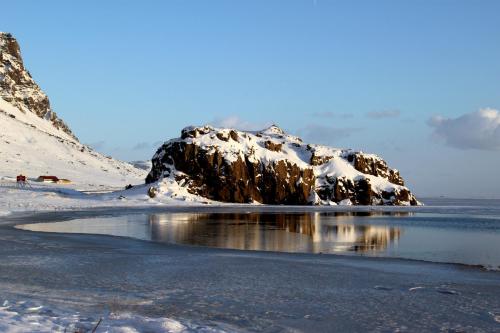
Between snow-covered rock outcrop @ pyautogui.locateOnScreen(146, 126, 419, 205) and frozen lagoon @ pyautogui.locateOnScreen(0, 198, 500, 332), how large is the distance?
77866 mm

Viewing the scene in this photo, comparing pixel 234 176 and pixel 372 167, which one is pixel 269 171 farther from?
pixel 372 167

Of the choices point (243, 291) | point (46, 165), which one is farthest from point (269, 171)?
point (243, 291)

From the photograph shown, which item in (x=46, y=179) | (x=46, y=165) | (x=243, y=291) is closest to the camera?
(x=243, y=291)

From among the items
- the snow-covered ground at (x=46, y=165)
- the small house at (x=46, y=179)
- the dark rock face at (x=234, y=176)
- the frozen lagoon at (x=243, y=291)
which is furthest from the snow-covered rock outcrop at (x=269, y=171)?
the frozen lagoon at (x=243, y=291)

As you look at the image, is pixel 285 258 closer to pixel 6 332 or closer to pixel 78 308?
pixel 78 308

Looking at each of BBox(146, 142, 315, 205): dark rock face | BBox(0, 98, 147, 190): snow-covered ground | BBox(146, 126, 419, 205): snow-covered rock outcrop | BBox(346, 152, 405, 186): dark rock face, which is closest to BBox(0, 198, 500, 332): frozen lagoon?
BBox(146, 126, 419, 205): snow-covered rock outcrop

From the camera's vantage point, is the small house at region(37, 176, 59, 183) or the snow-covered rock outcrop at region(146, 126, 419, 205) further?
the small house at region(37, 176, 59, 183)

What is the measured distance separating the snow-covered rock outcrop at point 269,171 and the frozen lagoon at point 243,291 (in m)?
77.9

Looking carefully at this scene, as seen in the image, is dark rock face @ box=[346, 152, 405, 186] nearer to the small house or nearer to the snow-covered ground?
the snow-covered ground

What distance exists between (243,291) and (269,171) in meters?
97.0

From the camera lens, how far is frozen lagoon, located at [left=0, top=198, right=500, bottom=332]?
38.8ft

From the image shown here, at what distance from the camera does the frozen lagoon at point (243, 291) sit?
1182 cm

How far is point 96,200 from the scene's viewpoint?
87.6 m

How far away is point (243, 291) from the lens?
15602 mm
